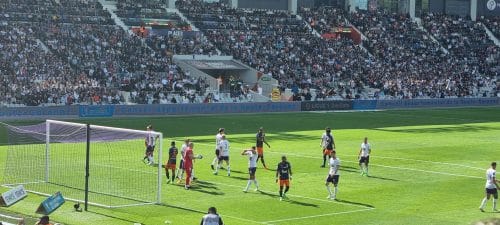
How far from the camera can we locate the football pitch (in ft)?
84.6

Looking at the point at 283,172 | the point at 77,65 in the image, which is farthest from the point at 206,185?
the point at 77,65

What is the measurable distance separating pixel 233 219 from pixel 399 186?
31.3ft

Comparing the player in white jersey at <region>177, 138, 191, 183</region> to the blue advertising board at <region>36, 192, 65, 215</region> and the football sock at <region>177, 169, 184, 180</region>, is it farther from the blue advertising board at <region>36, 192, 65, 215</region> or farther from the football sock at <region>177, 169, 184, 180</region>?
the blue advertising board at <region>36, 192, 65, 215</region>

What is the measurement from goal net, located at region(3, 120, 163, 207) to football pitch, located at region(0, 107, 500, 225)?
0.61 metres

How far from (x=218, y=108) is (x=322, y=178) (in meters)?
32.3

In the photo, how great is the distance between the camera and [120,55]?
71312 mm

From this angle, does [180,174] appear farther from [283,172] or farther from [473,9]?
[473,9]

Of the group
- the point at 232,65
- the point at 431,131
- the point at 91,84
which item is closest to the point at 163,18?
the point at 232,65

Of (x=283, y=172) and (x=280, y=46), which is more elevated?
(x=280, y=46)

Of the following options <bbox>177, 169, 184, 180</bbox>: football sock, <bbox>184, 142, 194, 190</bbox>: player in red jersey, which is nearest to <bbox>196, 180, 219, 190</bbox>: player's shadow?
<bbox>177, 169, 184, 180</bbox>: football sock

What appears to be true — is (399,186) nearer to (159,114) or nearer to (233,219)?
(233,219)

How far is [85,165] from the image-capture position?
34.2 meters

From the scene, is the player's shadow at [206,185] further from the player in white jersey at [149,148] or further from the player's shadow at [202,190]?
the player in white jersey at [149,148]

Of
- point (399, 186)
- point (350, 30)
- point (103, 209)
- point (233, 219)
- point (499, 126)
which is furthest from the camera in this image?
point (350, 30)
